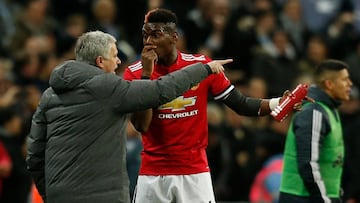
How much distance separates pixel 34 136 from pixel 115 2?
24.6 ft

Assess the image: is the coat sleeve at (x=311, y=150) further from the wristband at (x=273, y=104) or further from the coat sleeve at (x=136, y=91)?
the coat sleeve at (x=136, y=91)

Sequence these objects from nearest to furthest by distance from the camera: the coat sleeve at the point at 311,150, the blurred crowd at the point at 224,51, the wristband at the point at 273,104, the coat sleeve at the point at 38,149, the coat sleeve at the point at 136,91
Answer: the coat sleeve at the point at 136,91, the coat sleeve at the point at 38,149, the wristband at the point at 273,104, the coat sleeve at the point at 311,150, the blurred crowd at the point at 224,51

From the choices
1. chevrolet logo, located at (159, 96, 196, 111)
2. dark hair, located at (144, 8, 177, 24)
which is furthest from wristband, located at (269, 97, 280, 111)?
dark hair, located at (144, 8, 177, 24)

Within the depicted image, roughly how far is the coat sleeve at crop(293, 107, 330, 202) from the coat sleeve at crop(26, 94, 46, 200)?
6.83 feet

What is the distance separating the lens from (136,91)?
6.66m

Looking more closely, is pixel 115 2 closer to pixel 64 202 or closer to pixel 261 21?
pixel 261 21

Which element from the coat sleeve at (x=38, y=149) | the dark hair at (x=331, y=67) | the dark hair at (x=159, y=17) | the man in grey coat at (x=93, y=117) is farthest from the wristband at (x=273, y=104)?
the coat sleeve at (x=38, y=149)

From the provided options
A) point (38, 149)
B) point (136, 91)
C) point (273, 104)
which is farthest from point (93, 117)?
point (273, 104)

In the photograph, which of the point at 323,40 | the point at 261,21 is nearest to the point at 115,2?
the point at 261,21

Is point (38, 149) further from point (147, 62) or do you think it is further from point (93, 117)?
point (147, 62)

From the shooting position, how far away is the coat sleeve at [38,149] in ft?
22.8

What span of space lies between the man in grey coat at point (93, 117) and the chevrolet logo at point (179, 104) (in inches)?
24.6

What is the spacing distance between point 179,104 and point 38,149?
109 cm

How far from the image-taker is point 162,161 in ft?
24.5
